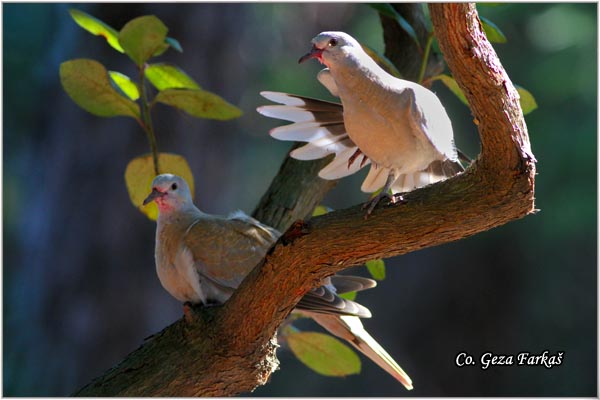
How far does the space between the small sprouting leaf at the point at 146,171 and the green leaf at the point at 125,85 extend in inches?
7.3

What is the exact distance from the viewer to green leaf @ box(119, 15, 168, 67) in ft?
6.38

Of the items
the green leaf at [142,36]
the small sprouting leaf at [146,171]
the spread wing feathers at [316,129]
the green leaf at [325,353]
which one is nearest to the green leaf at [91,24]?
the green leaf at [142,36]

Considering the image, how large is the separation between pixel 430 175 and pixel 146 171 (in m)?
0.86

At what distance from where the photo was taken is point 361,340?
223 centimetres

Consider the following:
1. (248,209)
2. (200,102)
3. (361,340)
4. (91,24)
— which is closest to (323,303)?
(361,340)

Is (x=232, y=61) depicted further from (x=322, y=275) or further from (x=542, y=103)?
(x=542, y=103)

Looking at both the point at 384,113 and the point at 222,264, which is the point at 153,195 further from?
the point at 384,113

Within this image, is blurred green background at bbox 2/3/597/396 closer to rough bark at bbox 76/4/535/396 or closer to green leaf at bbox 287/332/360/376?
green leaf at bbox 287/332/360/376

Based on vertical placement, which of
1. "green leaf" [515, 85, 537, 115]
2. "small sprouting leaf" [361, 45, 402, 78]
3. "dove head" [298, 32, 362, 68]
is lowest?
"dove head" [298, 32, 362, 68]

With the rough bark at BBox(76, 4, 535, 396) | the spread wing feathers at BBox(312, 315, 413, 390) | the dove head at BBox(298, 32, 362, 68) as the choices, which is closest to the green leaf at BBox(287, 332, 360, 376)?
the spread wing feathers at BBox(312, 315, 413, 390)

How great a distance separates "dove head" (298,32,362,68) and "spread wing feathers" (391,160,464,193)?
355 millimetres

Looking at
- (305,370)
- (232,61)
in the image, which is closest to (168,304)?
(232,61)

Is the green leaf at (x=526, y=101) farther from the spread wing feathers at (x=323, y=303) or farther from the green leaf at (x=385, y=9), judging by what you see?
the spread wing feathers at (x=323, y=303)

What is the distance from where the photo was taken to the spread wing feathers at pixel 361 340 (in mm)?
2176
